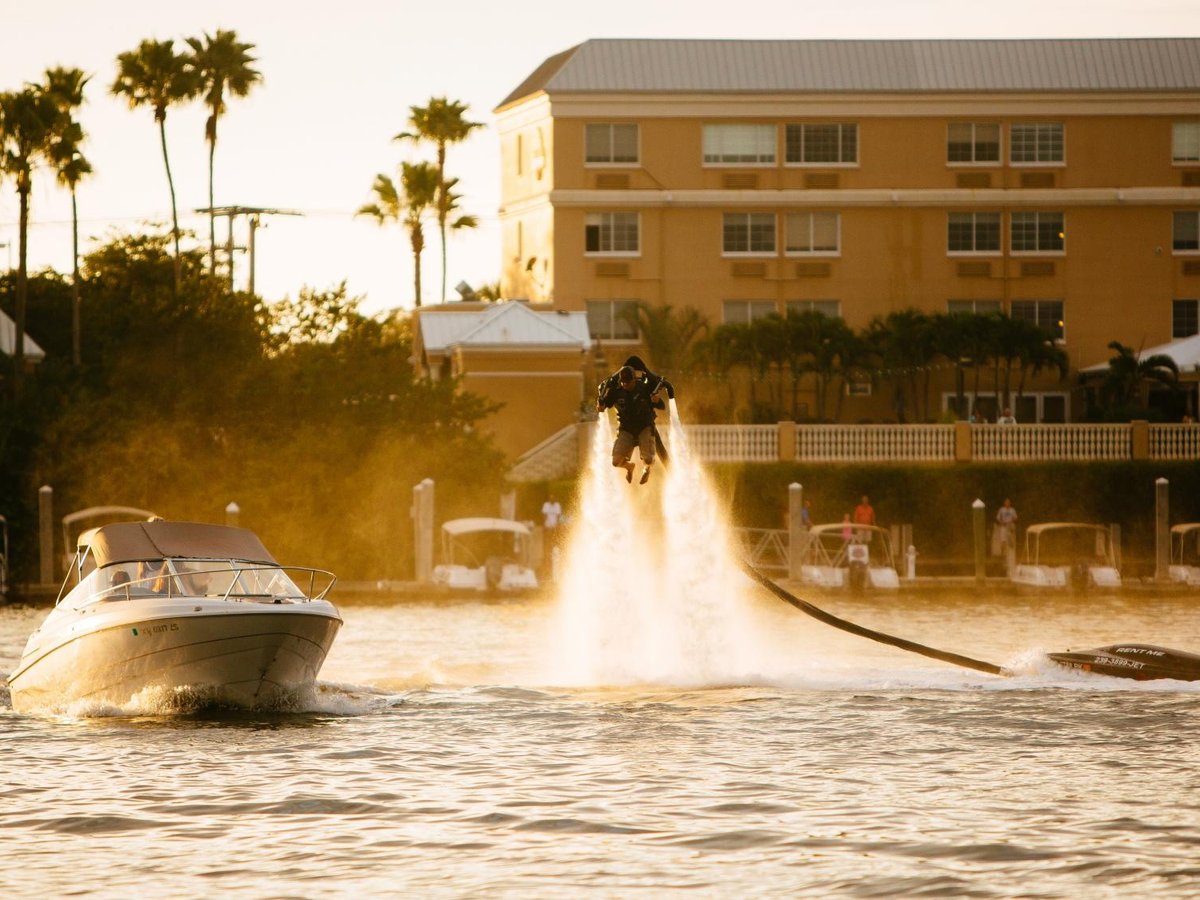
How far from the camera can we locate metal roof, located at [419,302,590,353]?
67.2 meters

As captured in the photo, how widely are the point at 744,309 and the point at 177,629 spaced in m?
52.3

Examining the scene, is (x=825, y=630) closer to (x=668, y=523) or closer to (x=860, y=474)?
(x=668, y=523)

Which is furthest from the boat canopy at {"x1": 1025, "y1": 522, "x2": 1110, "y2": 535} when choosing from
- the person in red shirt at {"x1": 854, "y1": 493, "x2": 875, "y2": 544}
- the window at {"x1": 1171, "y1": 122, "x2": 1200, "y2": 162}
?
the window at {"x1": 1171, "y1": 122, "x2": 1200, "y2": 162}

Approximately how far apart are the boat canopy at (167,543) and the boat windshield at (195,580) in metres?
0.14

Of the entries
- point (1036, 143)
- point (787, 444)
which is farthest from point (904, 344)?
point (787, 444)

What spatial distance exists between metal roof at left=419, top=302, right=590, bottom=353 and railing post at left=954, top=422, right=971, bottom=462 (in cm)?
1459

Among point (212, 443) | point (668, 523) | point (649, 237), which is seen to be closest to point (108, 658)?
point (668, 523)

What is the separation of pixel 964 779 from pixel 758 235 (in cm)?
5511

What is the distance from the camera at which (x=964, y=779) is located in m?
21.6

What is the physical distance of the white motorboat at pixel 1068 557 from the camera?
165 feet

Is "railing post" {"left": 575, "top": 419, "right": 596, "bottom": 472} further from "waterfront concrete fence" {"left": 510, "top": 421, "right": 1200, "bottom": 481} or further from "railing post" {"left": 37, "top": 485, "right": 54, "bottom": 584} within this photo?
"railing post" {"left": 37, "top": 485, "right": 54, "bottom": 584}

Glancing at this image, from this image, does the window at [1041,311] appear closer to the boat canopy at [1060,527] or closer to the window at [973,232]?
the window at [973,232]

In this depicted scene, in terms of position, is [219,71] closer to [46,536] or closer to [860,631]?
[46,536]

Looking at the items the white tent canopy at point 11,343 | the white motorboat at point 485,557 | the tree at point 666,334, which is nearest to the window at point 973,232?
the tree at point 666,334
